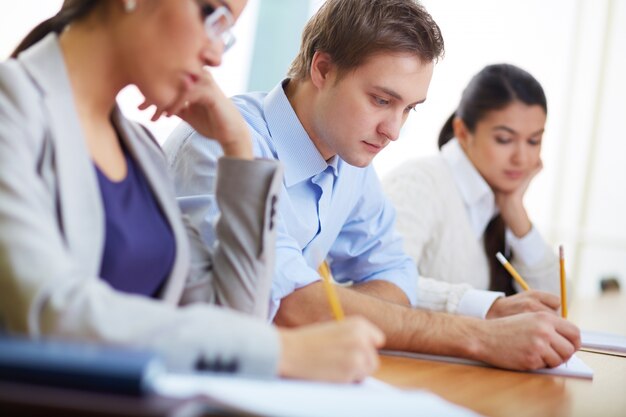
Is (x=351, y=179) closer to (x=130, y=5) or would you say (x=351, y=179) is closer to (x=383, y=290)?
(x=383, y=290)

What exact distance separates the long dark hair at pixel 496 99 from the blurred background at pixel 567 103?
7.59 feet

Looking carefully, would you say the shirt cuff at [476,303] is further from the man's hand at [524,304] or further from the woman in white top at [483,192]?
the woman in white top at [483,192]

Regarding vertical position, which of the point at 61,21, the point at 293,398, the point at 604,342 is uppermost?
the point at 61,21

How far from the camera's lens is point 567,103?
552 centimetres

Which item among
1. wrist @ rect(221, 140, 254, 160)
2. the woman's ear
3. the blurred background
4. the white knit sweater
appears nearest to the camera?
wrist @ rect(221, 140, 254, 160)

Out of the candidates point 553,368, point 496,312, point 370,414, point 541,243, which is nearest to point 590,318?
point 541,243

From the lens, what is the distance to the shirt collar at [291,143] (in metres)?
1.85

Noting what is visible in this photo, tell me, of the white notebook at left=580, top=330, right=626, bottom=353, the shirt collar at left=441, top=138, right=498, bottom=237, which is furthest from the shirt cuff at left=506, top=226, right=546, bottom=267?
the white notebook at left=580, top=330, right=626, bottom=353

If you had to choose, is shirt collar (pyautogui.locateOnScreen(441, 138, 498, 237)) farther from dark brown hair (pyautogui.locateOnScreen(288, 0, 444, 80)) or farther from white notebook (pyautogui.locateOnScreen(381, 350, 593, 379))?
white notebook (pyautogui.locateOnScreen(381, 350, 593, 379))

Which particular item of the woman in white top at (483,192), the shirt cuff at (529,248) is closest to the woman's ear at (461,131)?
the woman in white top at (483,192)

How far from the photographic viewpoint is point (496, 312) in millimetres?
1971

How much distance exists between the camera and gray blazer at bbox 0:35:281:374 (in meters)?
0.85

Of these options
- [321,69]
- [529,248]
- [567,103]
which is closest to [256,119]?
[321,69]

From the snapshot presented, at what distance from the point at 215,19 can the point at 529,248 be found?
1.93 metres
